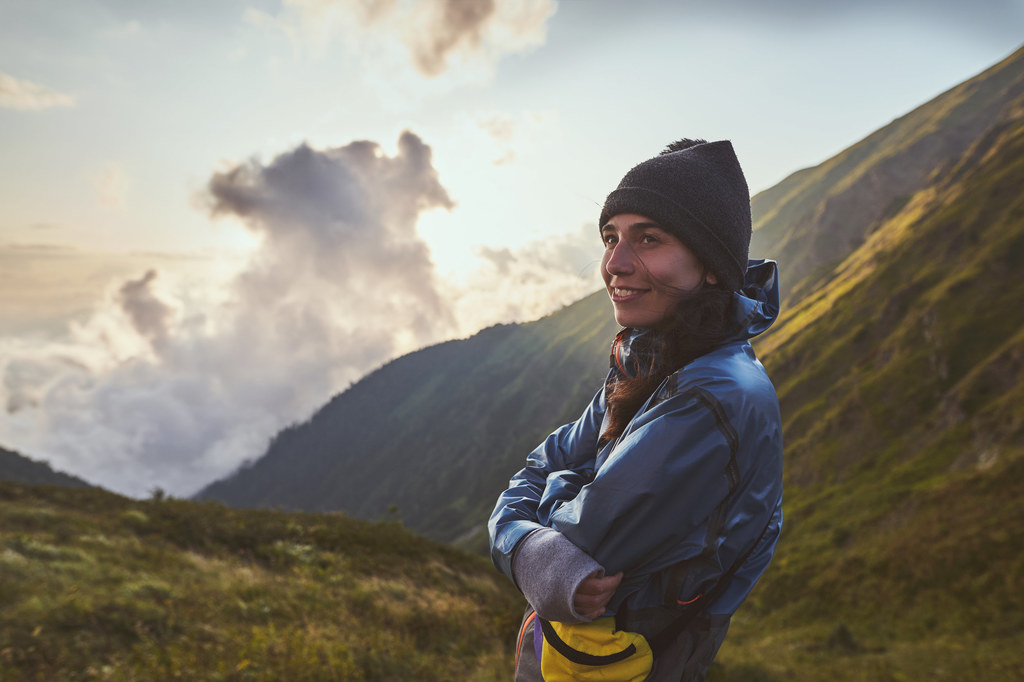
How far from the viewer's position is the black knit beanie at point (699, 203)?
238cm

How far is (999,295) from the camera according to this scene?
213 feet

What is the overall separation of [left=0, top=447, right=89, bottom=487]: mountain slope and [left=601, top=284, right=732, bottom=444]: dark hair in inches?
3376

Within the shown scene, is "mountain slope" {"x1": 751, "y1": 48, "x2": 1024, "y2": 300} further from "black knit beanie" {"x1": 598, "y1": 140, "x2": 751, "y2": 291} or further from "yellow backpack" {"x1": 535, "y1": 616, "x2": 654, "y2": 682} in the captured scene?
"yellow backpack" {"x1": 535, "y1": 616, "x2": 654, "y2": 682}

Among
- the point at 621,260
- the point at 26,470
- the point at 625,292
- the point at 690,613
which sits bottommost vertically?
the point at 690,613

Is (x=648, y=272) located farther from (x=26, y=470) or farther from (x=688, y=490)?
(x=26, y=470)

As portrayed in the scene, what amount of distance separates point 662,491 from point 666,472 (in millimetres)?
67

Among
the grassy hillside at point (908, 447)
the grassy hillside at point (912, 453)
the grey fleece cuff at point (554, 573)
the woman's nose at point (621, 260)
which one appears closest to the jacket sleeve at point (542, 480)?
the grey fleece cuff at point (554, 573)

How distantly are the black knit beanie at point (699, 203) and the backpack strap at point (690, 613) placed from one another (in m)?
1.19

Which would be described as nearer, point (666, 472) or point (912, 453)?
point (666, 472)

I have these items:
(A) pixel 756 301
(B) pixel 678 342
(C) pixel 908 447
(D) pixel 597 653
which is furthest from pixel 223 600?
(C) pixel 908 447

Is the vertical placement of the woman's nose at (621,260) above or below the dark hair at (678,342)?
above

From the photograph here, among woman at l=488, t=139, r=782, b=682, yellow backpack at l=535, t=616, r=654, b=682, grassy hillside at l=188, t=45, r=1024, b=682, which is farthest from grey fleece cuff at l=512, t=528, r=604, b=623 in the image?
grassy hillside at l=188, t=45, r=1024, b=682

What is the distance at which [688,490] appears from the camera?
6.26ft

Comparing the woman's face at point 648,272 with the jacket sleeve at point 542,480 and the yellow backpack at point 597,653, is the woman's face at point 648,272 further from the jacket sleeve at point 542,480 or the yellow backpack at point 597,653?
the yellow backpack at point 597,653
